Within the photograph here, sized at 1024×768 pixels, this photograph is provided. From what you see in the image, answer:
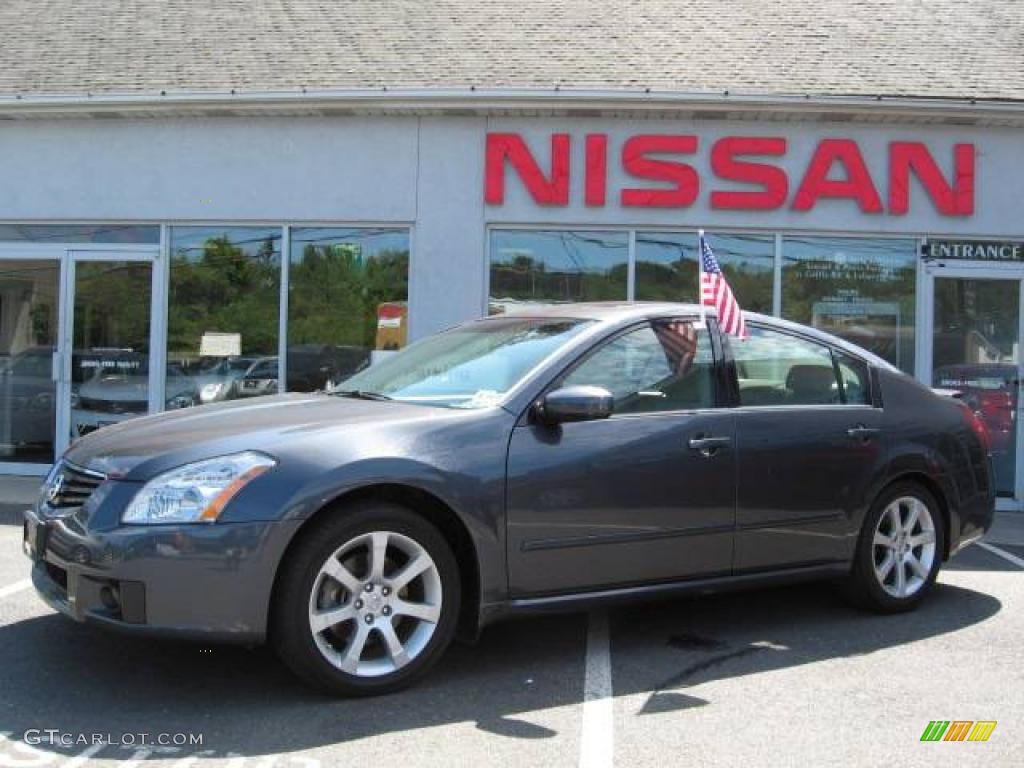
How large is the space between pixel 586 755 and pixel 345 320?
7127 mm

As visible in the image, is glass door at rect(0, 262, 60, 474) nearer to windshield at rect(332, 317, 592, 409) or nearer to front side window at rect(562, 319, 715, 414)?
windshield at rect(332, 317, 592, 409)

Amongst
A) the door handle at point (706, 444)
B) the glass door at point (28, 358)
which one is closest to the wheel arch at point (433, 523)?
the door handle at point (706, 444)

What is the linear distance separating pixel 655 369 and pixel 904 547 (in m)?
1.84

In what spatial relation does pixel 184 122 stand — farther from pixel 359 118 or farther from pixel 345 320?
pixel 345 320

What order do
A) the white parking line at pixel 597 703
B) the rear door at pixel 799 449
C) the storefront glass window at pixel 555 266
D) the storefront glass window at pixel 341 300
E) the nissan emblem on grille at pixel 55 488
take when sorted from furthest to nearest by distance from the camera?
the storefront glass window at pixel 341 300 < the storefront glass window at pixel 555 266 < the rear door at pixel 799 449 < the nissan emblem on grille at pixel 55 488 < the white parking line at pixel 597 703

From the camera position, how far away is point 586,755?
3572 millimetres

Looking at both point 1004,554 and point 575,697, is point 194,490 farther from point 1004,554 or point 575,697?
point 1004,554

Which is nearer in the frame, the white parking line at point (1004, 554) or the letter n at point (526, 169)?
the white parking line at point (1004, 554)

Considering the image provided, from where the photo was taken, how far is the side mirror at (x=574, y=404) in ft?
14.1

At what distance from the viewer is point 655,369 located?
489 centimetres

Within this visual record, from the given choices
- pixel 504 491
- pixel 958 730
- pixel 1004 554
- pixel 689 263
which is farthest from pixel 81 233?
pixel 958 730

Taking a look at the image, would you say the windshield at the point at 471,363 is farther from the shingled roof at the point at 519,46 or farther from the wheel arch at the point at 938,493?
the shingled roof at the point at 519,46

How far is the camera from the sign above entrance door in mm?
9828

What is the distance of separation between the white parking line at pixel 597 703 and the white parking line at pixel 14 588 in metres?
3.06
